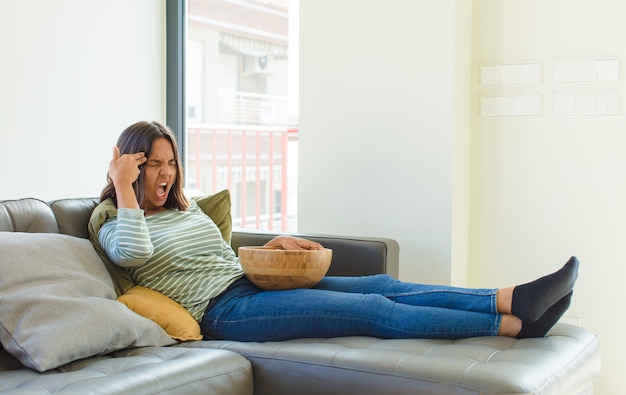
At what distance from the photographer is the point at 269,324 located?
2279mm

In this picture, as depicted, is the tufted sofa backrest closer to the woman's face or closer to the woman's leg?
the woman's face

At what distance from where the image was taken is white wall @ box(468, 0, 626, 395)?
3.04 metres

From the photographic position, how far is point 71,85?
347 cm

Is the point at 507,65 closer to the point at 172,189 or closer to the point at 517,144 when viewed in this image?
the point at 517,144

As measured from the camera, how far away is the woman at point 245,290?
219cm

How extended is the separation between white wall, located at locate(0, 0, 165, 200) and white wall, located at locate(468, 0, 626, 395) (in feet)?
5.27

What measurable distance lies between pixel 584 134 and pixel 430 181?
0.62 metres

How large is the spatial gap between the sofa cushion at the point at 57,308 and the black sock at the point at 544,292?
99 cm

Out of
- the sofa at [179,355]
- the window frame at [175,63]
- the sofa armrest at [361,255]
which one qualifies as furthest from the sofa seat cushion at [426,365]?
the window frame at [175,63]

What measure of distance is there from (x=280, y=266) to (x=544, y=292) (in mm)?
780

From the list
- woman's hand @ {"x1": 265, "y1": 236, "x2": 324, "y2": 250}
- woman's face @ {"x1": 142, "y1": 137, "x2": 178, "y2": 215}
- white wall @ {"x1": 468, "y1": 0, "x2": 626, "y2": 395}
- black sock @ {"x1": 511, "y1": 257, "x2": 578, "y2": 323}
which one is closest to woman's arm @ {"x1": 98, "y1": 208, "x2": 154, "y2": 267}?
woman's face @ {"x1": 142, "y1": 137, "x2": 178, "y2": 215}

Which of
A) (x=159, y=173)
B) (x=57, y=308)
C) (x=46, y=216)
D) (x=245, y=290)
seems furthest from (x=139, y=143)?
(x=57, y=308)

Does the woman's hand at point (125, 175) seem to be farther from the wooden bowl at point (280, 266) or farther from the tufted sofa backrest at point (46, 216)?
the wooden bowl at point (280, 266)

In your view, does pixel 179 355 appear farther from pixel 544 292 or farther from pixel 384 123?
pixel 384 123
